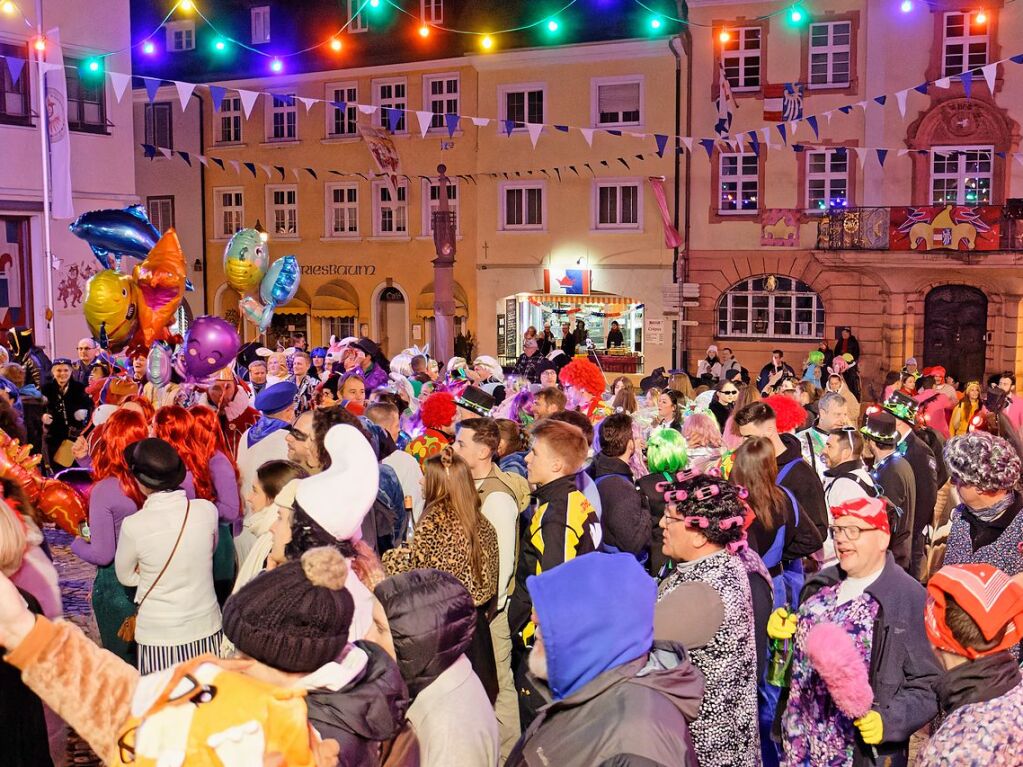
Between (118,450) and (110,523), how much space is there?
404 mm

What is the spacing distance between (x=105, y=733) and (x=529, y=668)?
1.15m

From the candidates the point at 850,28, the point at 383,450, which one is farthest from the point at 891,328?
the point at 383,450

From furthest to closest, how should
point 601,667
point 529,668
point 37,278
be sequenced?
point 37,278, point 529,668, point 601,667

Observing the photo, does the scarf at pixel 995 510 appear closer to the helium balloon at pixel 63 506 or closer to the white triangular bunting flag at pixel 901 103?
the helium balloon at pixel 63 506

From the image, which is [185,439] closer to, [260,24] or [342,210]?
[342,210]

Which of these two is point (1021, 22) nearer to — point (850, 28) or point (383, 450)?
point (850, 28)

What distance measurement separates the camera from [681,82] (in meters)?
26.7

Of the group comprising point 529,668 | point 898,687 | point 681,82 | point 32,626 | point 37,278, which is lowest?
point 898,687

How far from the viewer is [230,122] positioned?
32.2 metres

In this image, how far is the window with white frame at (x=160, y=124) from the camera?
32.8 meters

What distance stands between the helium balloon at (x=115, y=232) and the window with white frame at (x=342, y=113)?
57.9 feet

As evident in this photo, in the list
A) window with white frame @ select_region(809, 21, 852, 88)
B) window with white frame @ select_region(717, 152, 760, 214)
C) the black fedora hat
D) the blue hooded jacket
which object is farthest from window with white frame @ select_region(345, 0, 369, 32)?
the blue hooded jacket

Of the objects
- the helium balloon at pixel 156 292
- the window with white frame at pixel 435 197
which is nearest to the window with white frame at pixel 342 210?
the window with white frame at pixel 435 197

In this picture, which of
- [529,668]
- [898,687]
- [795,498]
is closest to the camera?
[529,668]
